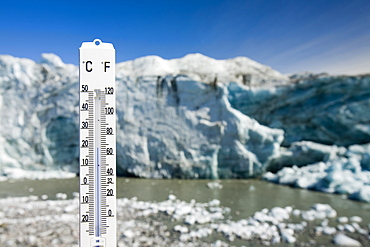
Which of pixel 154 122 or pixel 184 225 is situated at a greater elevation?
pixel 154 122

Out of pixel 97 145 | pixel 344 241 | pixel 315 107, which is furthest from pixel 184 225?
pixel 315 107

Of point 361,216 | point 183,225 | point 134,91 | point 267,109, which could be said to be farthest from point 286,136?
point 183,225

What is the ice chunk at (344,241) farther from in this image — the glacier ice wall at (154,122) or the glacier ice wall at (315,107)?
the glacier ice wall at (315,107)

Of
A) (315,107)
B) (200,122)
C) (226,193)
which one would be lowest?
(226,193)

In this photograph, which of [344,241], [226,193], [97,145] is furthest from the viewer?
[226,193]

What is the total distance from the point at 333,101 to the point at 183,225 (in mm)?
8276

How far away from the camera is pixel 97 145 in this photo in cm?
166

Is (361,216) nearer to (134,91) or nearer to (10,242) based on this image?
(10,242)

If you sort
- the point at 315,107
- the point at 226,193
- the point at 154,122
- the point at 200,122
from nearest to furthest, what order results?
the point at 226,193 < the point at 200,122 < the point at 154,122 < the point at 315,107

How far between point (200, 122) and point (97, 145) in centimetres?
764

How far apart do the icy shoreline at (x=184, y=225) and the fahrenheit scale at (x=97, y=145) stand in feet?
7.15

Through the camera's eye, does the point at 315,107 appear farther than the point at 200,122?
Yes

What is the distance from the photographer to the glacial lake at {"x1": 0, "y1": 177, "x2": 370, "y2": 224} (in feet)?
18.2

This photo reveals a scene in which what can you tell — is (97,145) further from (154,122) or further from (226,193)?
(154,122)
